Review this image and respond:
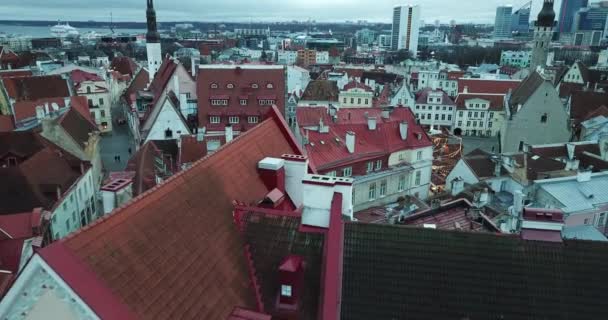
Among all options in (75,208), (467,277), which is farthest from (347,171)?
(467,277)

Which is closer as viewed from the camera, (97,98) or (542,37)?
(97,98)

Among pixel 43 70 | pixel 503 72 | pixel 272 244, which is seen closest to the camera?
pixel 272 244

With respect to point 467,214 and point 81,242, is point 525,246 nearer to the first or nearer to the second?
point 81,242

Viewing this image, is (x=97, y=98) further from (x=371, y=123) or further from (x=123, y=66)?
(x=371, y=123)

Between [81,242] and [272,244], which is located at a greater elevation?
[81,242]

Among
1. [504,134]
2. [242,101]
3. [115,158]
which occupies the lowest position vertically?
[115,158]

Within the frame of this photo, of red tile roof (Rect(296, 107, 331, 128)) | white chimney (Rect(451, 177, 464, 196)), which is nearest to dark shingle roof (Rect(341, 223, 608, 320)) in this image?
white chimney (Rect(451, 177, 464, 196))

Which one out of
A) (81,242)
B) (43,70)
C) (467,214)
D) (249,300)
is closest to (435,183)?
(467,214)

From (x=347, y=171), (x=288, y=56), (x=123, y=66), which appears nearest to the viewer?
(x=347, y=171)
